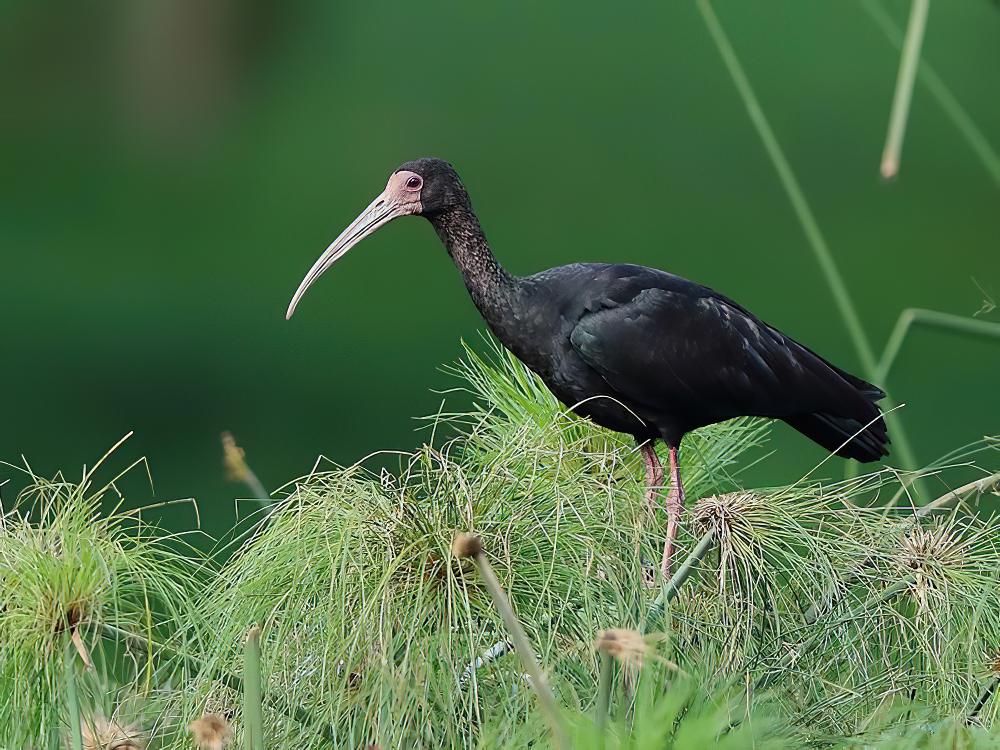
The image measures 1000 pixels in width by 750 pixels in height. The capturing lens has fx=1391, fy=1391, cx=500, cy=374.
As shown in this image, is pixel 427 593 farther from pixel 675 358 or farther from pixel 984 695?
pixel 675 358

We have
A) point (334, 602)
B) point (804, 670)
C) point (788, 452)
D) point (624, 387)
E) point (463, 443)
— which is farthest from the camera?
point (788, 452)

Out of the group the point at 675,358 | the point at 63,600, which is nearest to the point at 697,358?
the point at 675,358

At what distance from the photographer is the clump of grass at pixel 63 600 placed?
38.1 inches

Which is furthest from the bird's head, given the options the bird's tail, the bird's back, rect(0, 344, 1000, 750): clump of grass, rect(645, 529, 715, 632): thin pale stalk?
rect(645, 529, 715, 632): thin pale stalk

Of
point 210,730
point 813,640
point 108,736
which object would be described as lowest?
point 813,640

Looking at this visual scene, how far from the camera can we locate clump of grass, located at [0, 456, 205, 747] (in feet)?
3.18

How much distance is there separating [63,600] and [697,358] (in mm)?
928

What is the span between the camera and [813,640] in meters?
1.05

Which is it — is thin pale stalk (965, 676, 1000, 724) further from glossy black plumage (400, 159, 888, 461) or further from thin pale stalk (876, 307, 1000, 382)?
glossy black plumage (400, 159, 888, 461)

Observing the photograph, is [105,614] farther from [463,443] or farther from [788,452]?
[788,452]

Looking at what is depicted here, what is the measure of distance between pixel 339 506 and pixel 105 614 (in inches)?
7.2

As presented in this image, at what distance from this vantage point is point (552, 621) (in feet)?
3.32

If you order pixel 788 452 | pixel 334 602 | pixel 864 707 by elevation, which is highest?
pixel 334 602

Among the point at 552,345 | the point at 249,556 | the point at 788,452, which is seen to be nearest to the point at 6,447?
the point at 788,452
